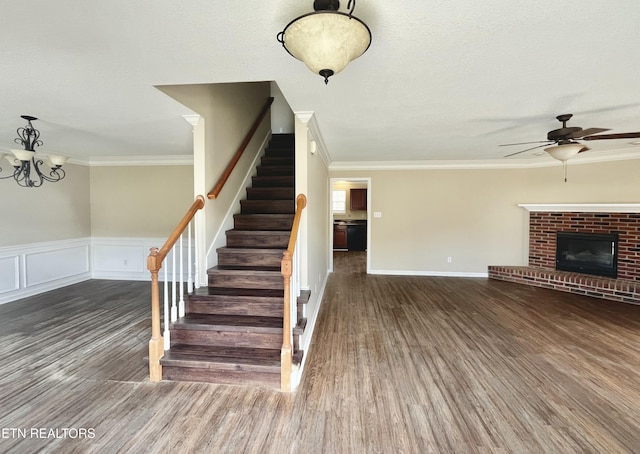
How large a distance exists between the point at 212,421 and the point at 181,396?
0.41 metres

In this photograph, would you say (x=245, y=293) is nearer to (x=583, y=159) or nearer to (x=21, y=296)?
(x=21, y=296)

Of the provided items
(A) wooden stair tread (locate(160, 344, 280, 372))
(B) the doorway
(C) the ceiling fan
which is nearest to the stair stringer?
(A) wooden stair tread (locate(160, 344, 280, 372))

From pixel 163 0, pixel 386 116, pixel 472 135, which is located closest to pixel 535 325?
pixel 472 135

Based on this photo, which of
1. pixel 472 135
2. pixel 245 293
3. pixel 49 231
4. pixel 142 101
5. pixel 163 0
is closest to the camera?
pixel 163 0

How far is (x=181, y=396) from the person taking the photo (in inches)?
87.0

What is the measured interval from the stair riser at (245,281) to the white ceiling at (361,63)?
164 centimetres

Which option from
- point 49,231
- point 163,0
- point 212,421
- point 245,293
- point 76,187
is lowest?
point 212,421

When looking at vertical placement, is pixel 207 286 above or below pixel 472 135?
below

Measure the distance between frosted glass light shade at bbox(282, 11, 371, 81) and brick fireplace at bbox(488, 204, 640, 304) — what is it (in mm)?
5478

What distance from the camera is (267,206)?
3953 millimetres

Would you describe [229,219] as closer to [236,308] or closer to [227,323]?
[236,308]

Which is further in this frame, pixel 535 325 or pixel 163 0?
pixel 535 325

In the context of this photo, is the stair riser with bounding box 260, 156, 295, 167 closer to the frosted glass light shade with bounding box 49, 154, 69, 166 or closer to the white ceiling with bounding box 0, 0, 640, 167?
the white ceiling with bounding box 0, 0, 640, 167

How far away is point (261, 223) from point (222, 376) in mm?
1826
